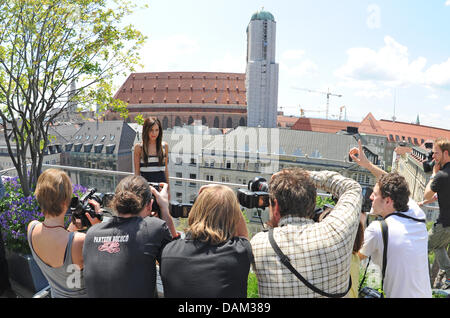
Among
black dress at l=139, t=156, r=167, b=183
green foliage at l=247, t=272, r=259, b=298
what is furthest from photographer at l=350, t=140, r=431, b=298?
black dress at l=139, t=156, r=167, b=183

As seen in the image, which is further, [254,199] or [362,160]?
[362,160]

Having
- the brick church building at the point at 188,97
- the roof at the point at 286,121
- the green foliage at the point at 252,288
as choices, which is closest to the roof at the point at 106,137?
the brick church building at the point at 188,97

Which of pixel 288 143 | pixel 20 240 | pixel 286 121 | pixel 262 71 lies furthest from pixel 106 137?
pixel 286 121

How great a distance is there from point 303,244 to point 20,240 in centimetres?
334

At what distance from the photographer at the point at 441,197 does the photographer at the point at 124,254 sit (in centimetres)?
262

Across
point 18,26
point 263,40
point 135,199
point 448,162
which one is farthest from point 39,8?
point 263,40

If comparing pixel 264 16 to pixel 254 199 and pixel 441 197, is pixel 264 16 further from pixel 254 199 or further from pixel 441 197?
pixel 254 199

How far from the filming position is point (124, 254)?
6.70 ft

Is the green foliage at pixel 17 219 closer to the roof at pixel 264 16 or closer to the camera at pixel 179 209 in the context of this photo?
the camera at pixel 179 209

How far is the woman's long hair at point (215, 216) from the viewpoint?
192 cm

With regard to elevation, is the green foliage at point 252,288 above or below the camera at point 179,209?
below

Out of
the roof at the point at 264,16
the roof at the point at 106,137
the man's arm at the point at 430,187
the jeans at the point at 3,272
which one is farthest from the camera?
the roof at the point at 264,16

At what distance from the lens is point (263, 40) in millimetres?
85688

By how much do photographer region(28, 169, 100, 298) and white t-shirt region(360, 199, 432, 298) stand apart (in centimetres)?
187
